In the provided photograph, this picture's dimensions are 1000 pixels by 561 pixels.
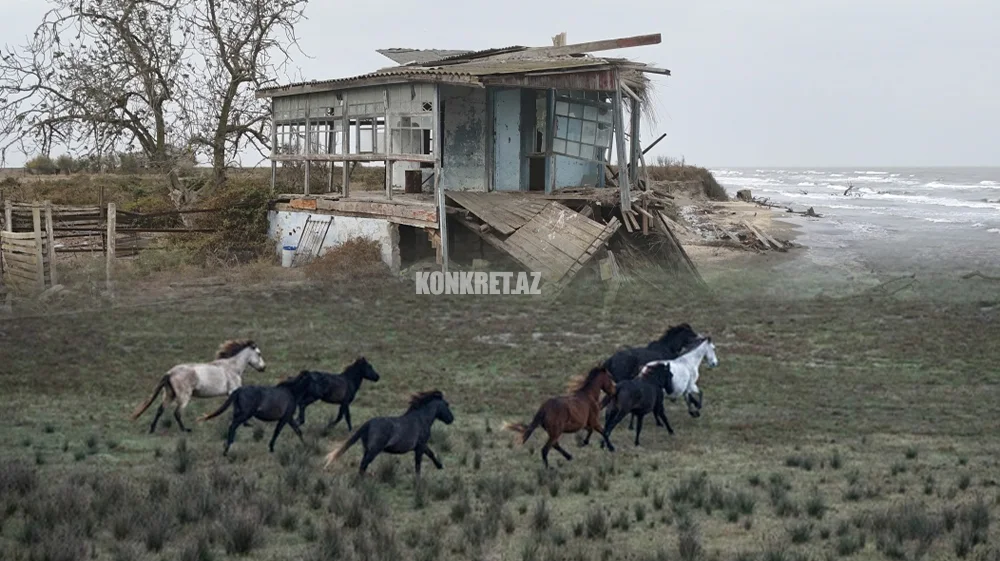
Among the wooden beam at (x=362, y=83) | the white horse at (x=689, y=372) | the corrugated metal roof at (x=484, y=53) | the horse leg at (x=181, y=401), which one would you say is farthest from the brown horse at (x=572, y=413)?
the corrugated metal roof at (x=484, y=53)

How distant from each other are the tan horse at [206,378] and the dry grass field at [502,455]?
37 centimetres

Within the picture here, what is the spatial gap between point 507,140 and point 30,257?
11237 mm

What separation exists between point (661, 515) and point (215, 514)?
379 centimetres

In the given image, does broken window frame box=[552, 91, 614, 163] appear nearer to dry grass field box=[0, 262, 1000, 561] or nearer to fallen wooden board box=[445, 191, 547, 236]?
fallen wooden board box=[445, 191, 547, 236]

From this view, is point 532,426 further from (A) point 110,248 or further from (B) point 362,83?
(B) point 362,83

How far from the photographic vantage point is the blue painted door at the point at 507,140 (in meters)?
25.1

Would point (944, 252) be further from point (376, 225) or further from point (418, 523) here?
point (418, 523)

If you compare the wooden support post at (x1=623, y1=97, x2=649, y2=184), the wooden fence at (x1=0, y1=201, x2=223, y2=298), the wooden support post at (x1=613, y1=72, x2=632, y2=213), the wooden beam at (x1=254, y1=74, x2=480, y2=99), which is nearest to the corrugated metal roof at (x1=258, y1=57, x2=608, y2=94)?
the wooden beam at (x1=254, y1=74, x2=480, y2=99)

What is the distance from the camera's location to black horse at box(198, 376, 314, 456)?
1024 cm

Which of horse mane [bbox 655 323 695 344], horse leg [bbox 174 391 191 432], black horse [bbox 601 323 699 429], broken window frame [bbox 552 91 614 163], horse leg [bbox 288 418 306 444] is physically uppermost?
→ broken window frame [bbox 552 91 614 163]

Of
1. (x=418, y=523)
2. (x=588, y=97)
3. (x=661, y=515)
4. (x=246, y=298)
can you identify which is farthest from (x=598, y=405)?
(x=588, y=97)

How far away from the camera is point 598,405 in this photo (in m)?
10.7

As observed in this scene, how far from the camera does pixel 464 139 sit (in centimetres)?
2530

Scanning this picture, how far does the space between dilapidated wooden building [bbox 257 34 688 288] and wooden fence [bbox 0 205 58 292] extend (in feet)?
23.1
